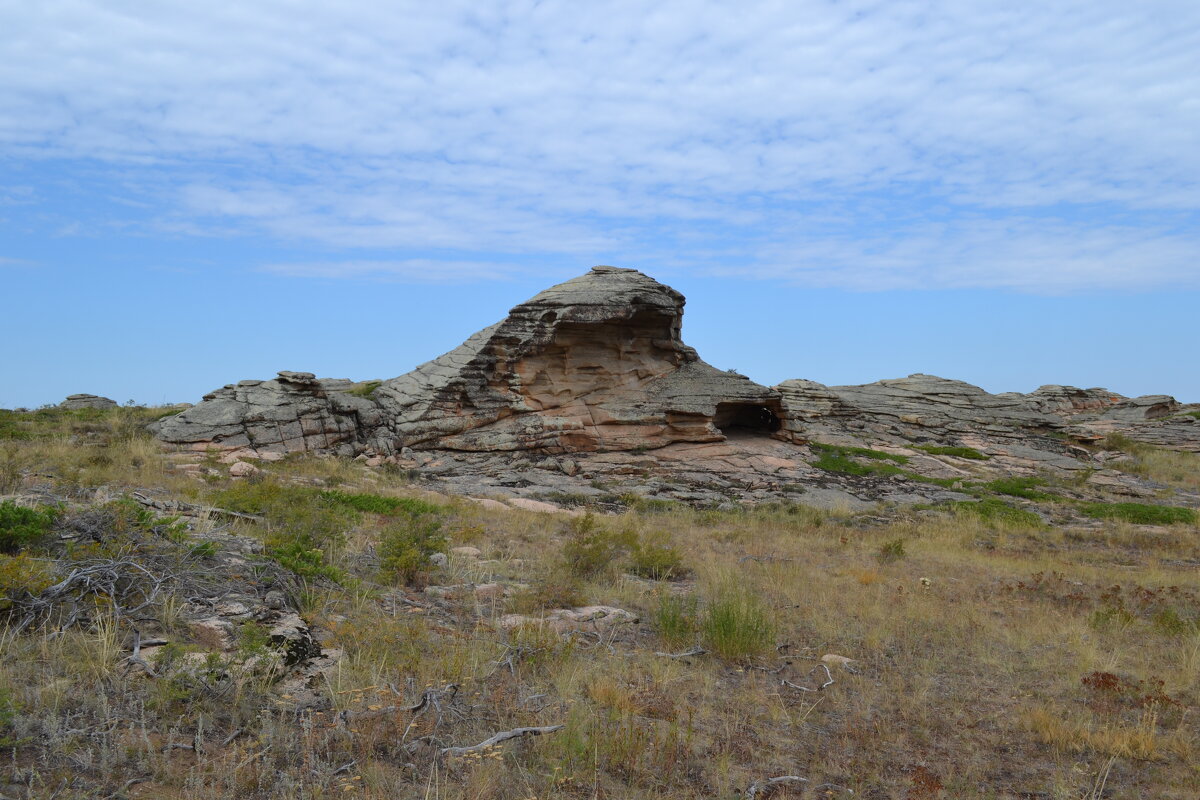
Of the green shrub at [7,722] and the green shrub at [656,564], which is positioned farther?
the green shrub at [656,564]

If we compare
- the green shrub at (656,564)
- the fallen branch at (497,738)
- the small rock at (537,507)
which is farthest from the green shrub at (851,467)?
the fallen branch at (497,738)

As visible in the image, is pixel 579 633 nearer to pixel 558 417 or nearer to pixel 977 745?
pixel 977 745

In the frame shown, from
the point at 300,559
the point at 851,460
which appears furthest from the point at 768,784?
the point at 851,460

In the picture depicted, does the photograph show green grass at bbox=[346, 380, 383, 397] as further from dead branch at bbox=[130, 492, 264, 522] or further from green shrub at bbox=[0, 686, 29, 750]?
green shrub at bbox=[0, 686, 29, 750]

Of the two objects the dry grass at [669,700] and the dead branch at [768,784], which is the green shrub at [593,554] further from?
the dead branch at [768,784]

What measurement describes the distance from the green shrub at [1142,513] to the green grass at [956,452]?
7.72 m

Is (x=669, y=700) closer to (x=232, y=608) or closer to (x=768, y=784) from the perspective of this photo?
(x=768, y=784)

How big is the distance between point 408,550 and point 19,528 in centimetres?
342

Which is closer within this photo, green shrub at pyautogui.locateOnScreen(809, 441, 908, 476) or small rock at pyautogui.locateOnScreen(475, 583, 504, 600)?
small rock at pyautogui.locateOnScreen(475, 583, 504, 600)

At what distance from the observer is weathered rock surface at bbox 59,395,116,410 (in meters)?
25.5

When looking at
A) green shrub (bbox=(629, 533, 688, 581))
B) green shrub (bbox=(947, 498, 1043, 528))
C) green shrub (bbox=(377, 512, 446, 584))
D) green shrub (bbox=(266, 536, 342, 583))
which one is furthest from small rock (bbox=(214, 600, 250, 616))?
green shrub (bbox=(947, 498, 1043, 528))

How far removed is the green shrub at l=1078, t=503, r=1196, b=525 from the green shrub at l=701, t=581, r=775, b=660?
54.5 feet

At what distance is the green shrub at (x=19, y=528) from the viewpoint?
589 centimetres

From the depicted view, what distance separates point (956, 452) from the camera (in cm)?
2905
